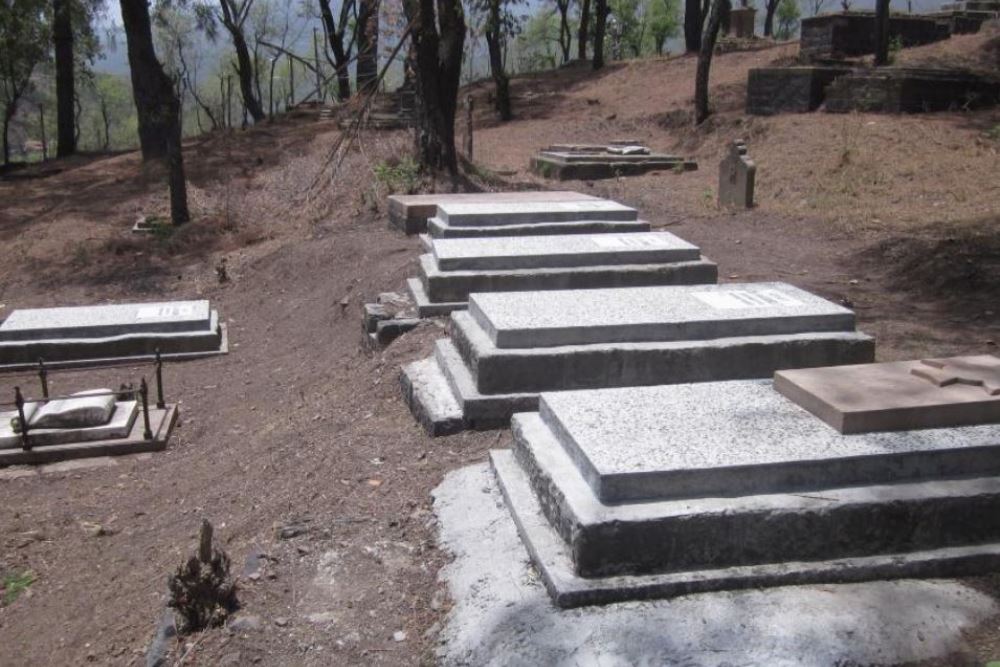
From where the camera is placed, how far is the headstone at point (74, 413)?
219 inches

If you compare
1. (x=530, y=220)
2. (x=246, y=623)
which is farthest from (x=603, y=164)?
(x=246, y=623)

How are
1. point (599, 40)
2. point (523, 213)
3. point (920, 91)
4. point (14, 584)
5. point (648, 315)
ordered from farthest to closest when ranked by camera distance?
point (599, 40) → point (920, 91) → point (523, 213) → point (648, 315) → point (14, 584)

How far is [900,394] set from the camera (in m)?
3.22

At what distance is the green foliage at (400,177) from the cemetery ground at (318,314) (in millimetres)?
146

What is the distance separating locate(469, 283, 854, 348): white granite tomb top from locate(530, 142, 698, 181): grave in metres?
8.83

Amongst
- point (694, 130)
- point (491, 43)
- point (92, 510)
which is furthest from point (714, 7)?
point (92, 510)

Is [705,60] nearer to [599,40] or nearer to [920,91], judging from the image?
[920,91]

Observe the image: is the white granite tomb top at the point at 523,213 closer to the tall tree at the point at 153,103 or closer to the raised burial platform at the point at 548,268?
the raised burial platform at the point at 548,268

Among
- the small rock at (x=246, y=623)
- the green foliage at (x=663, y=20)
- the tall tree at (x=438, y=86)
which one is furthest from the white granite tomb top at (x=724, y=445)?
the green foliage at (x=663, y=20)

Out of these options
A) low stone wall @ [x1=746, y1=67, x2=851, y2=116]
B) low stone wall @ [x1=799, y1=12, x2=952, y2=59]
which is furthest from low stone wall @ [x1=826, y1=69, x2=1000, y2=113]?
low stone wall @ [x1=799, y1=12, x2=952, y2=59]

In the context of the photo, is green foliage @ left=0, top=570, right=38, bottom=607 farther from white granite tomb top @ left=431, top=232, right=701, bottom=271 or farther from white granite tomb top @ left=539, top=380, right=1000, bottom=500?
white granite tomb top @ left=431, top=232, right=701, bottom=271

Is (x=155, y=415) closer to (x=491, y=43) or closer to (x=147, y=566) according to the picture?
(x=147, y=566)

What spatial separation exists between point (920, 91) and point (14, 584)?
42.3 ft

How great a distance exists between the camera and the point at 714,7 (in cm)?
1526
